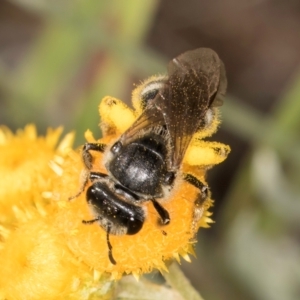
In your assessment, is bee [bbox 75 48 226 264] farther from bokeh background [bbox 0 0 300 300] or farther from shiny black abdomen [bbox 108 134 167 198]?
bokeh background [bbox 0 0 300 300]

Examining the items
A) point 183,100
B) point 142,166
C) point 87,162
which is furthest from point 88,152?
point 183,100

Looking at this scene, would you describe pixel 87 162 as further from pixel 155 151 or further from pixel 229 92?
pixel 229 92

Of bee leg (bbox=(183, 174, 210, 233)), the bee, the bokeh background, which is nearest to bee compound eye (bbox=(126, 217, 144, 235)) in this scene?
the bee

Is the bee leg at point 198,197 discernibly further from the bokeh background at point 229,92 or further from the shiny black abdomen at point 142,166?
the bokeh background at point 229,92

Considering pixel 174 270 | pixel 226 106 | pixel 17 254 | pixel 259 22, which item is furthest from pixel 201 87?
pixel 259 22

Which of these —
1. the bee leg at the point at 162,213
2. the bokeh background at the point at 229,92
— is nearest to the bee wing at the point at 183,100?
the bee leg at the point at 162,213

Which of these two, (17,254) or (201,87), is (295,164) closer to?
(201,87)

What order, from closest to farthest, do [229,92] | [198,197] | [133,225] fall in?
A: [133,225] → [198,197] → [229,92]
